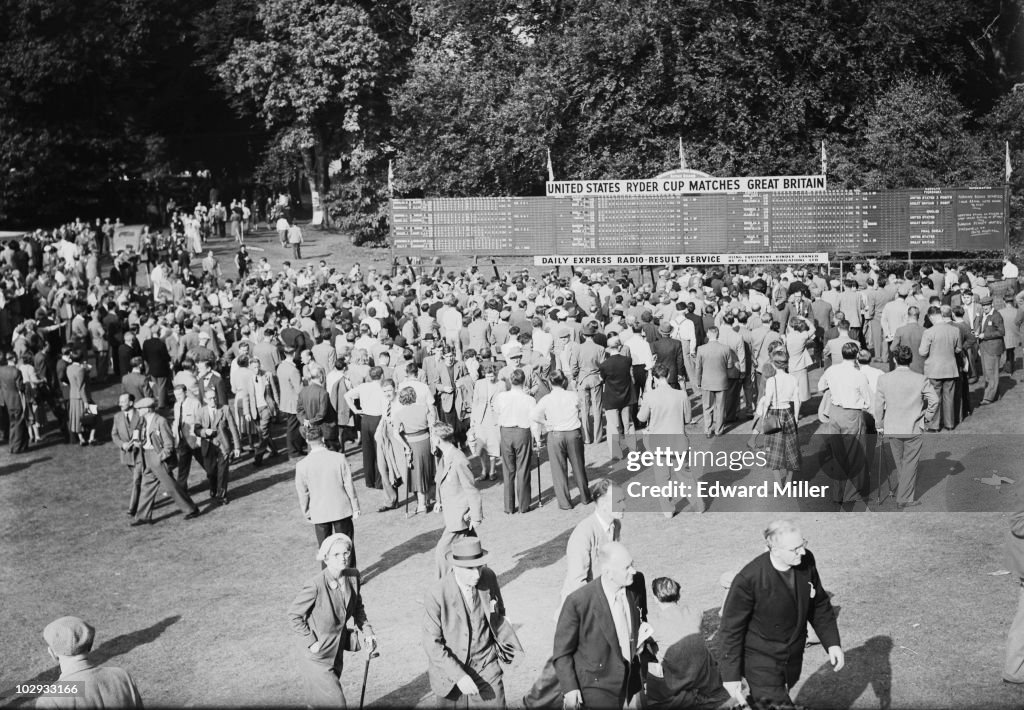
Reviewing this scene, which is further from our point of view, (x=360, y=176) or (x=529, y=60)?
(x=360, y=176)

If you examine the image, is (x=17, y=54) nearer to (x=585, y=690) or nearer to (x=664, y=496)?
(x=664, y=496)

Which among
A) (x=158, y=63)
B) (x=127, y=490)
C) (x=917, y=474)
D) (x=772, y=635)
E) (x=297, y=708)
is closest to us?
(x=772, y=635)

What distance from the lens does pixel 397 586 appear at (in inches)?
492

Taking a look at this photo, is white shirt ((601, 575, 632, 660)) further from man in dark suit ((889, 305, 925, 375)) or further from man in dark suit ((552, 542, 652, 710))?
man in dark suit ((889, 305, 925, 375))

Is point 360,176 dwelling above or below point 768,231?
above

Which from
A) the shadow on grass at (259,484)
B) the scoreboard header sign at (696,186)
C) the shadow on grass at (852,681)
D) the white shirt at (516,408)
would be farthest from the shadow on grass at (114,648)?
the scoreboard header sign at (696,186)

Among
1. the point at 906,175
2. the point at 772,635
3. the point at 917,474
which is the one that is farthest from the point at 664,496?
the point at 906,175

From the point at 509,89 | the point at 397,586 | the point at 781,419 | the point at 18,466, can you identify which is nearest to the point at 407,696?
the point at 397,586

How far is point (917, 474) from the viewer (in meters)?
13.8

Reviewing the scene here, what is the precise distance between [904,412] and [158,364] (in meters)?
14.0

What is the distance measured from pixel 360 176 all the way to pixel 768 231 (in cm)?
2114

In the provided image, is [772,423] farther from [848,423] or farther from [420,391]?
[420,391]

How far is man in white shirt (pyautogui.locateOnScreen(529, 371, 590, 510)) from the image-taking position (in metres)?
13.9

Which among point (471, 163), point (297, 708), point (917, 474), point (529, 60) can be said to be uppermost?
point (529, 60)
